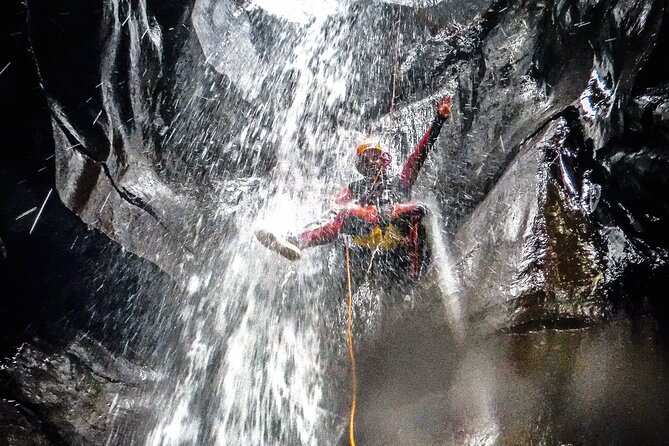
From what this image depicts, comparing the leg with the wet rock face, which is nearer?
the wet rock face

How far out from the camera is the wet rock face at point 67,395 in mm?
4441

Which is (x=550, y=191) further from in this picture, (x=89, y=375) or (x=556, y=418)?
(x=89, y=375)

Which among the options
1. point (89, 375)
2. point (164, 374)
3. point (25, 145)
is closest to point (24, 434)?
point (89, 375)

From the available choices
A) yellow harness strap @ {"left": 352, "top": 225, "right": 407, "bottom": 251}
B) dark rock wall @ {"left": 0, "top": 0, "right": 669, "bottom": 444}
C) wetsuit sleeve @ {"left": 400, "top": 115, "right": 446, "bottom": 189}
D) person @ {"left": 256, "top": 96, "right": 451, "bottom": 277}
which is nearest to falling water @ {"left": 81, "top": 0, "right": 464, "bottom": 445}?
dark rock wall @ {"left": 0, "top": 0, "right": 669, "bottom": 444}

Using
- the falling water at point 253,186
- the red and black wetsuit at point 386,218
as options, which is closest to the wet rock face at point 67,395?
the falling water at point 253,186

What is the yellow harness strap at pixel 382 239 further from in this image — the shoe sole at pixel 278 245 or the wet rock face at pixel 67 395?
the wet rock face at pixel 67 395

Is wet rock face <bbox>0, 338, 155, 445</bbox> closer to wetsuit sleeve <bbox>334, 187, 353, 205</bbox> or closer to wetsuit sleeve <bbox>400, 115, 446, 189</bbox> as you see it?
wetsuit sleeve <bbox>334, 187, 353, 205</bbox>

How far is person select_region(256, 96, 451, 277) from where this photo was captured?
18.3 feet

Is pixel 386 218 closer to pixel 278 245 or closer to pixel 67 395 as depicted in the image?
pixel 278 245

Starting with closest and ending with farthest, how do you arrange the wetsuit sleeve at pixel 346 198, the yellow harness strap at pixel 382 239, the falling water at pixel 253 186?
the yellow harness strap at pixel 382 239, the falling water at pixel 253 186, the wetsuit sleeve at pixel 346 198

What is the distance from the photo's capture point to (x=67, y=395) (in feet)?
15.8

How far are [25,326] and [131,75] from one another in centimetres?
367

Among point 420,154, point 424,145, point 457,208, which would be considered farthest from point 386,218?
point 457,208

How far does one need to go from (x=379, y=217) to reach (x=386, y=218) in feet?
0.34
